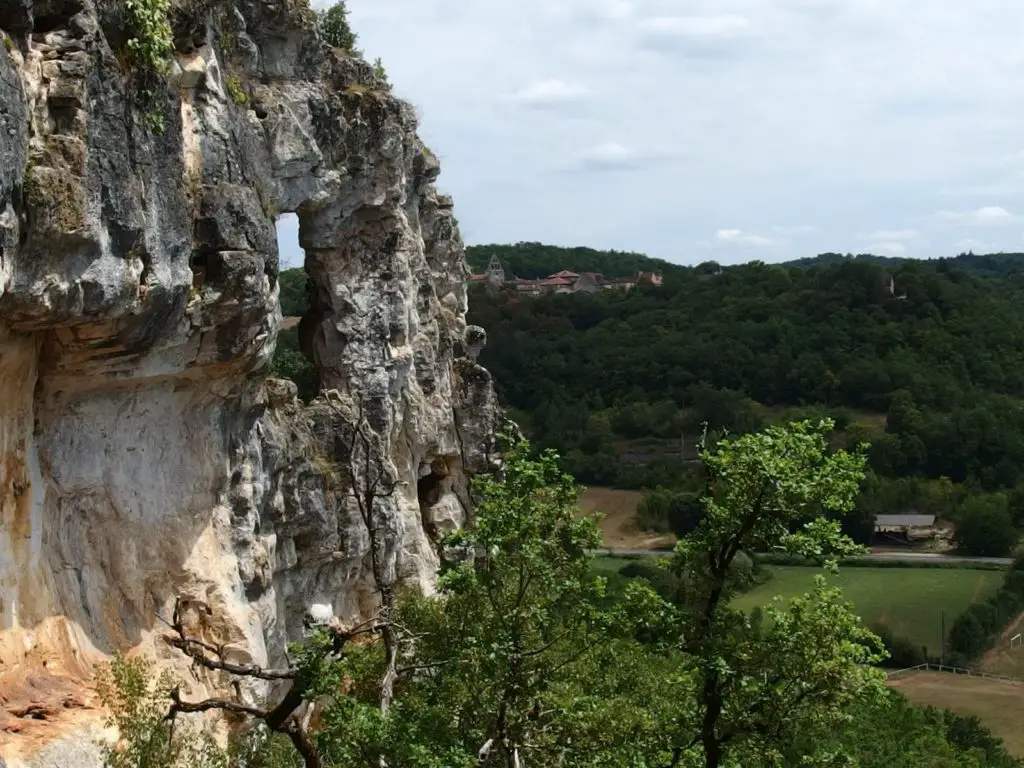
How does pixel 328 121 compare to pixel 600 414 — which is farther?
pixel 600 414

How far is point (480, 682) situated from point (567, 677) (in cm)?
260

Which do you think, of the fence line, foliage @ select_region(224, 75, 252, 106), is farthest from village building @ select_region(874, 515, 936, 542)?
foliage @ select_region(224, 75, 252, 106)

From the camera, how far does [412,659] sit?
16078 millimetres

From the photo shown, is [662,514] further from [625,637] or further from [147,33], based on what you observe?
[147,33]

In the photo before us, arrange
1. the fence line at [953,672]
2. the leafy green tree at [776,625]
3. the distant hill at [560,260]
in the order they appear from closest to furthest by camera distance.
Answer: the leafy green tree at [776,625] < the fence line at [953,672] < the distant hill at [560,260]

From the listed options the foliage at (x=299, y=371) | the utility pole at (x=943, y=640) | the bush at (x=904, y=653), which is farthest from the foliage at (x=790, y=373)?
the foliage at (x=299, y=371)

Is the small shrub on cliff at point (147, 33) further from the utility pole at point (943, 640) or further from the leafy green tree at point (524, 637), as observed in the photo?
the utility pole at point (943, 640)

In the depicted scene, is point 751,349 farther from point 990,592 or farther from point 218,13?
point 218,13

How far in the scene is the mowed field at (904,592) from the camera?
57.6 m

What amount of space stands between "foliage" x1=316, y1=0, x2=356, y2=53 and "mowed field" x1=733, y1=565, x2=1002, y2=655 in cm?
3563

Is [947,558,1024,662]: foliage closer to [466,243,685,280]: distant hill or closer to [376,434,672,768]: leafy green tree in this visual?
[376,434,672,768]: leafy green tree

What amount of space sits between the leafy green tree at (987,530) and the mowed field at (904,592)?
11.0 feet

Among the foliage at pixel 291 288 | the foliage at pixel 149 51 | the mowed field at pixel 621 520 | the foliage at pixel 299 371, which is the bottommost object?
the mowed field at pixel 621 520

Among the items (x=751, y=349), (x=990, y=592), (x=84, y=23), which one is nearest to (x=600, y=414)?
(x=751, y=349)
